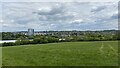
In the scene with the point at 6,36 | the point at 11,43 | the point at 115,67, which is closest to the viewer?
the point at 115,67

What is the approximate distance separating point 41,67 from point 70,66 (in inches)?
72.9

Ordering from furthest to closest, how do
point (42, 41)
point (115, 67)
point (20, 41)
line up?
point (42, 41) → point (20, 41) → point (115, 67)

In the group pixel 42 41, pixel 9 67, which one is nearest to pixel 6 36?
pixel 42 41

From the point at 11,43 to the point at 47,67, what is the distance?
36127 millimetres

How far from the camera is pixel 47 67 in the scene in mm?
14703

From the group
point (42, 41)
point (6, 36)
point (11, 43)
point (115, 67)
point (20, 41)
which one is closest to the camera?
point (115, 67)

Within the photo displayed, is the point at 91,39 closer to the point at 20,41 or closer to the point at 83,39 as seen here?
the point at 83,39

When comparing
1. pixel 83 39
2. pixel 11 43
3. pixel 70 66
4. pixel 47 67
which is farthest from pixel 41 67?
pixel 83 39

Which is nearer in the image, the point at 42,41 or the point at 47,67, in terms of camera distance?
the point at 47,67

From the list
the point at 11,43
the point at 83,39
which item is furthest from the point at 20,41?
the point at 83,39

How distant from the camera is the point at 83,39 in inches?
2530

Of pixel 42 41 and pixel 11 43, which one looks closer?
pixel 11 43

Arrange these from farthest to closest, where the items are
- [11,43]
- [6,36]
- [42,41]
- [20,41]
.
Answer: [6,36] < [42,41] < [20,41] < [11,43]

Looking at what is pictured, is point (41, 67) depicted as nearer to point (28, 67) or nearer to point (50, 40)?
point (28, 67)
